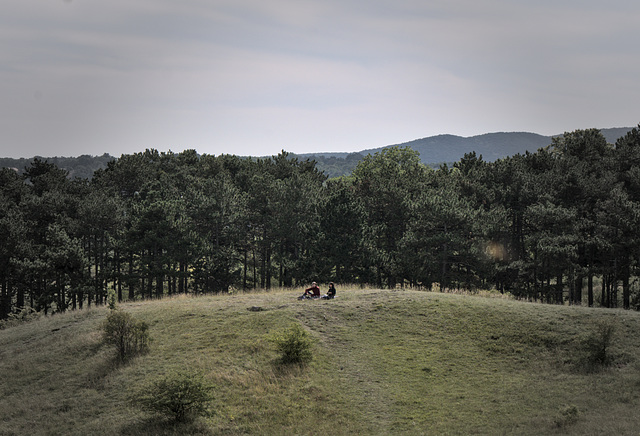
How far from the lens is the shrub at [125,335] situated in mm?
19594

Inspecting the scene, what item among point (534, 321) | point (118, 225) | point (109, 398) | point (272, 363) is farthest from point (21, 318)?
point (534, 321)

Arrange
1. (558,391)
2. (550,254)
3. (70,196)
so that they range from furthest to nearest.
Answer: (70,196) < (550,254) < (558,391)

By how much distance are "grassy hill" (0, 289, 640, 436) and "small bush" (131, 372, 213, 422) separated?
1.16 feet

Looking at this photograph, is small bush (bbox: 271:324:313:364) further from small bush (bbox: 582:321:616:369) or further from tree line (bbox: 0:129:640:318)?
tree line (bbox: 0:129:640:318)

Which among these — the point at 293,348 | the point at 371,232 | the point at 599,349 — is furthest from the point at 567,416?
the point at 371,232

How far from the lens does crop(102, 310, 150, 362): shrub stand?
19594 mm

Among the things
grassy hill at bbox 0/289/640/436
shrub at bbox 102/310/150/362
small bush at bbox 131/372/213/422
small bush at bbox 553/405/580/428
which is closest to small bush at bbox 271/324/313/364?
grassy hill at bbox 0/289/640/436

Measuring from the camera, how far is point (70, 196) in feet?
167

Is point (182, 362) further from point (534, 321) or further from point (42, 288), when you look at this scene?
point (42, 288)

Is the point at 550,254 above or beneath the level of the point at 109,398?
above

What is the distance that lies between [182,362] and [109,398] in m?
2.92

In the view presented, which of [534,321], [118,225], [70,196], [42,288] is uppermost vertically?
[70,196]

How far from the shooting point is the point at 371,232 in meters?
42.1

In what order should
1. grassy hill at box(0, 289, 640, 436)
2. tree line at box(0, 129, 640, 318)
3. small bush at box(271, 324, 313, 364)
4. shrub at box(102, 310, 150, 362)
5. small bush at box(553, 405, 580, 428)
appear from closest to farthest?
small bush at box(553, 405, 580, 428) → grassy hill at box(0, 289, 640, 436) → small bush at box(271, 324, 313, 364) → shrub at box(102, 310, 150, 362) → tree line at box(0, 129, 640, 318)
